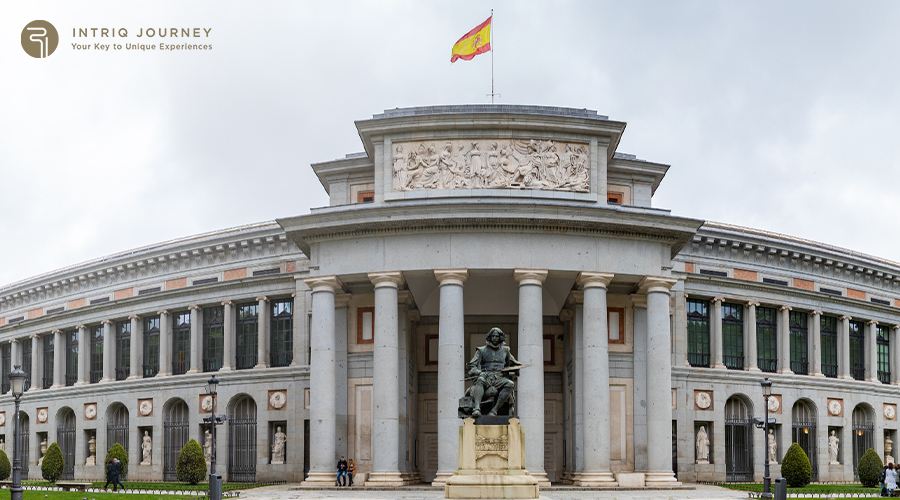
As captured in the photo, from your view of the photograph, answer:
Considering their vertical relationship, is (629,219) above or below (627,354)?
above

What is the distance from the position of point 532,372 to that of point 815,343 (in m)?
28.5

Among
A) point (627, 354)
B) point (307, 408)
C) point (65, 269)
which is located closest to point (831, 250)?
point (627, 354)

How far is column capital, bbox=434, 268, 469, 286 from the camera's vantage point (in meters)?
44.0

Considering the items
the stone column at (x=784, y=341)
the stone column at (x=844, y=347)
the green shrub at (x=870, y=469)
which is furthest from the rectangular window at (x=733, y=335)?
the green shrub at (x=870, y=469)

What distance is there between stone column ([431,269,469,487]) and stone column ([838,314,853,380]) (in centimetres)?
3258

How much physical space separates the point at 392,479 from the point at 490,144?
15.7 metres

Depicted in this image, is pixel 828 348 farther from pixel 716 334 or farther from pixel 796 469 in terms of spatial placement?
pixel 796 469

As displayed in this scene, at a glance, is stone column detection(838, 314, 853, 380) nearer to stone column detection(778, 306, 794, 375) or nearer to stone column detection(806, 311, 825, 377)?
stone column detection(806, 311, 825, 377)

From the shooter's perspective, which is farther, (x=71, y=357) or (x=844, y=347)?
(x=71, y=357)

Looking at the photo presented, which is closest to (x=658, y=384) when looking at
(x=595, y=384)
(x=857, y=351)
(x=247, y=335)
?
(x=595, y=384)

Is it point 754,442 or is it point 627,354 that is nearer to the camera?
point 627,354

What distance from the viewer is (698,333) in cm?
6059

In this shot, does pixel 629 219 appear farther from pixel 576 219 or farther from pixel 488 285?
pixel 488 285

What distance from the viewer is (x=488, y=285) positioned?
49188 mm
